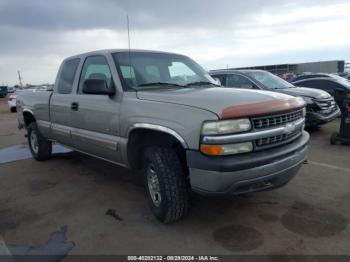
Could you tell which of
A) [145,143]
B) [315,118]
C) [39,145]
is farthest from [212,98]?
[315,118]

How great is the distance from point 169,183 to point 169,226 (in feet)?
1.86

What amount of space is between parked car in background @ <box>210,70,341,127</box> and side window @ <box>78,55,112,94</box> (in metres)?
4.52

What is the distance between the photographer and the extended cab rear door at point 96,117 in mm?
3848

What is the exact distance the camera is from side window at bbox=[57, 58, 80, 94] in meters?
4.88

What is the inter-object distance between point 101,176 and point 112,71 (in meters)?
2.01

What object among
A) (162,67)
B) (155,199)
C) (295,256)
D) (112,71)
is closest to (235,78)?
(162,67)

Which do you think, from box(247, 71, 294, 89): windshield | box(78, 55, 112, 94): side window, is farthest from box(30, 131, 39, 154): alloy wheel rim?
box(247, 71, 294, 89): windshield

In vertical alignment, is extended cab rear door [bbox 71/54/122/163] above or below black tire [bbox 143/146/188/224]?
above

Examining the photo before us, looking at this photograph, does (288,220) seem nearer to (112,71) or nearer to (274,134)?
(274,134)

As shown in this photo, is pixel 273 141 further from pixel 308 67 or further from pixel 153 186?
pixel 308 67

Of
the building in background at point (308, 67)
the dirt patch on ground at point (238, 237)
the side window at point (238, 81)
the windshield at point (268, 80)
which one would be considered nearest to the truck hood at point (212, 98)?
the dirt patch on ground at point (238, 237)

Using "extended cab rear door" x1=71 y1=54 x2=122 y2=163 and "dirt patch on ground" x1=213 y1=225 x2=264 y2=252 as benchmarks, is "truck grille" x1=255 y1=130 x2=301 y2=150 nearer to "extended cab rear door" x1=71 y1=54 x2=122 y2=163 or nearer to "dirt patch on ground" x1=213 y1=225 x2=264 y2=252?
"dirt patch on ground" x1=213 y1=225 x2=264 y2=252

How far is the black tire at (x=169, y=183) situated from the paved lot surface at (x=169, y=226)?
217 mm

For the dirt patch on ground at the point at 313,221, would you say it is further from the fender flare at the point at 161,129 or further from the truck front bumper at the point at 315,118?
the truck front bumper at the point at 315,118
